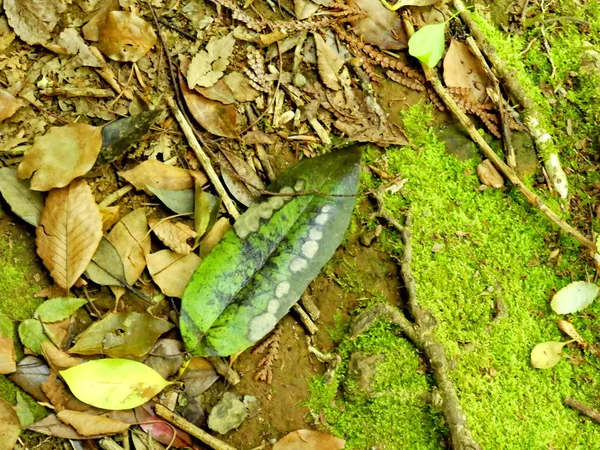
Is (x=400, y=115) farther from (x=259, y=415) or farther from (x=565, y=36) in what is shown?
(x=259, y=415)

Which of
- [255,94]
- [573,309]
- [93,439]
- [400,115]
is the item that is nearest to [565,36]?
[400,115]

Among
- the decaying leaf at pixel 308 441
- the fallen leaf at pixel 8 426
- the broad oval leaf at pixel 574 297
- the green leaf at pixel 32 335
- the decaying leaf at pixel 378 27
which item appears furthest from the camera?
the decaying leaf at pixel 378 27

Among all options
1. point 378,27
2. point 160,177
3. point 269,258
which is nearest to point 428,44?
point 378,27

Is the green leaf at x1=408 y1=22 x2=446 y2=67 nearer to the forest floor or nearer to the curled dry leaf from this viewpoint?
the forest floor

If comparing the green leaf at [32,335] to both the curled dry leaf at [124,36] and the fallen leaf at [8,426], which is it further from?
the curled dry leaf at [124,36]

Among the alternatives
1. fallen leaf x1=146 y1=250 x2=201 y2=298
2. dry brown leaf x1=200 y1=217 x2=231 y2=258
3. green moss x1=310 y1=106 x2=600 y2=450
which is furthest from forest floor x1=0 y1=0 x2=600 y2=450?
dry brown leaf x1=200 y1=217 x2=231 y2=258

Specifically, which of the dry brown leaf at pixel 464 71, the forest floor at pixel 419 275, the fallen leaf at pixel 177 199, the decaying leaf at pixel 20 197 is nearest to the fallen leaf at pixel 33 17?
the forest floor at pixel 419 275
